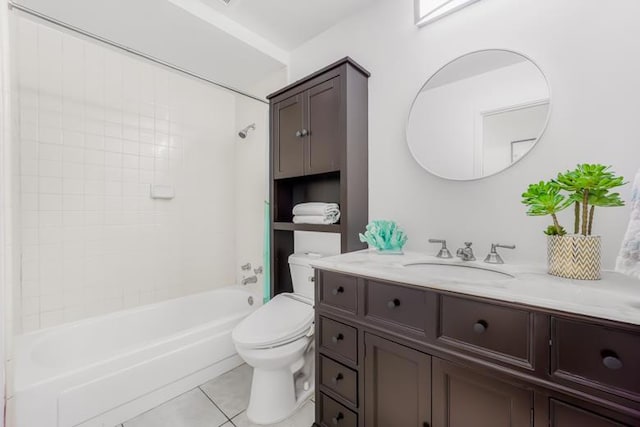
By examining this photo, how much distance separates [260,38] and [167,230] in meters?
1.76

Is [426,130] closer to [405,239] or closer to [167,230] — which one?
[405,239]

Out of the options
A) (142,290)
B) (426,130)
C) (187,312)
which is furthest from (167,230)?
(426,130)

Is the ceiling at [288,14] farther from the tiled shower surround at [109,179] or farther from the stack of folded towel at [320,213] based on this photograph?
the stack of folded towel at [320,213]

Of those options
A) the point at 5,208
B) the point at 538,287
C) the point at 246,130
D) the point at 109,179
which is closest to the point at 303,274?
the point at 538,287

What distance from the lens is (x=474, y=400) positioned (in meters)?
0.77

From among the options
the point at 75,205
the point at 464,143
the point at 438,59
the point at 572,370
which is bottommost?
the point at 572,370

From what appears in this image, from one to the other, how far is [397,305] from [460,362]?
243 millimetres

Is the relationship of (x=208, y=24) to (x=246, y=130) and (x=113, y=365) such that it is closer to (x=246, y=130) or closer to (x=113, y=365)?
(x=246, y=130)

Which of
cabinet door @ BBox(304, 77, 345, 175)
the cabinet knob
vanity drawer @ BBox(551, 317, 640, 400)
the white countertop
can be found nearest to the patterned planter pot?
the white countertop

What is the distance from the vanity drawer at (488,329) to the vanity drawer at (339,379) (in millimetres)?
445

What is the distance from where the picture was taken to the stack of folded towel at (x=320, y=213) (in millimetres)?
1622

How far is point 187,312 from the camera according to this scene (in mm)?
2342

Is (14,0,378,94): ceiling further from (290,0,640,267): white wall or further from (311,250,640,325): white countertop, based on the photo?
(311,250,640,325): white countertop

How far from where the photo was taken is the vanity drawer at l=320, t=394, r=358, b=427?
3.54 ft
